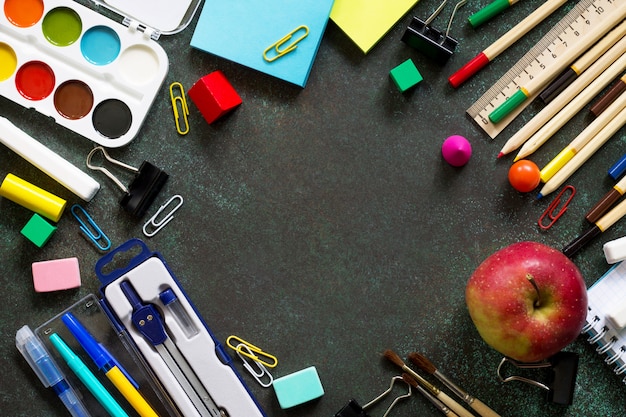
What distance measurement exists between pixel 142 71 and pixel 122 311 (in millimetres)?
506

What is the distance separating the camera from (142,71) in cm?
151

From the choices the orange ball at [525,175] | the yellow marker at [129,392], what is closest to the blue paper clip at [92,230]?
the yellow marker at [129,392]

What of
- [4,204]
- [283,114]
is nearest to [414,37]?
[283,114]

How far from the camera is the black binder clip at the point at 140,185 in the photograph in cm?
148

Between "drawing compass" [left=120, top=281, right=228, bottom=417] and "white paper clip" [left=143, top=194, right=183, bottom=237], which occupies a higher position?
"white paper clip" [left=143, top=194, right=183, bottom=237]

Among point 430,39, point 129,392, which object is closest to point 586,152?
Answer: point 430,39

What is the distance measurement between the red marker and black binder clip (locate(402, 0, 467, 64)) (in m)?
0.05

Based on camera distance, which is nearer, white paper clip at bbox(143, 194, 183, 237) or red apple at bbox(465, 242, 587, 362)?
red apple at bbox(465, 242, 587, 362)

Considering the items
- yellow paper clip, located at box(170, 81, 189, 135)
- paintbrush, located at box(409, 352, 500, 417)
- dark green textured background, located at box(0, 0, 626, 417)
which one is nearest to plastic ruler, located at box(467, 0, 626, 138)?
dark green textured background, located at box(0, 0, 626, 417)

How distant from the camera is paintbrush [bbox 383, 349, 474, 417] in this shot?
1440 mm

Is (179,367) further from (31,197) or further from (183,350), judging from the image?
(31,197)

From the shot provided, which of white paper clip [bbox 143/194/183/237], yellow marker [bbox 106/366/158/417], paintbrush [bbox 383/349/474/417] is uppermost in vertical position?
paintbrush [bbox 383/349/474/417]

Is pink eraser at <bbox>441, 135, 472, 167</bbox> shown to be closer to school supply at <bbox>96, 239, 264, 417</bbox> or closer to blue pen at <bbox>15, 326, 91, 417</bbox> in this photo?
school supply at <bbox>96, 239, 264, 417</bbox>

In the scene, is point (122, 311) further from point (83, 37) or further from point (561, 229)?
point (561, 229)
